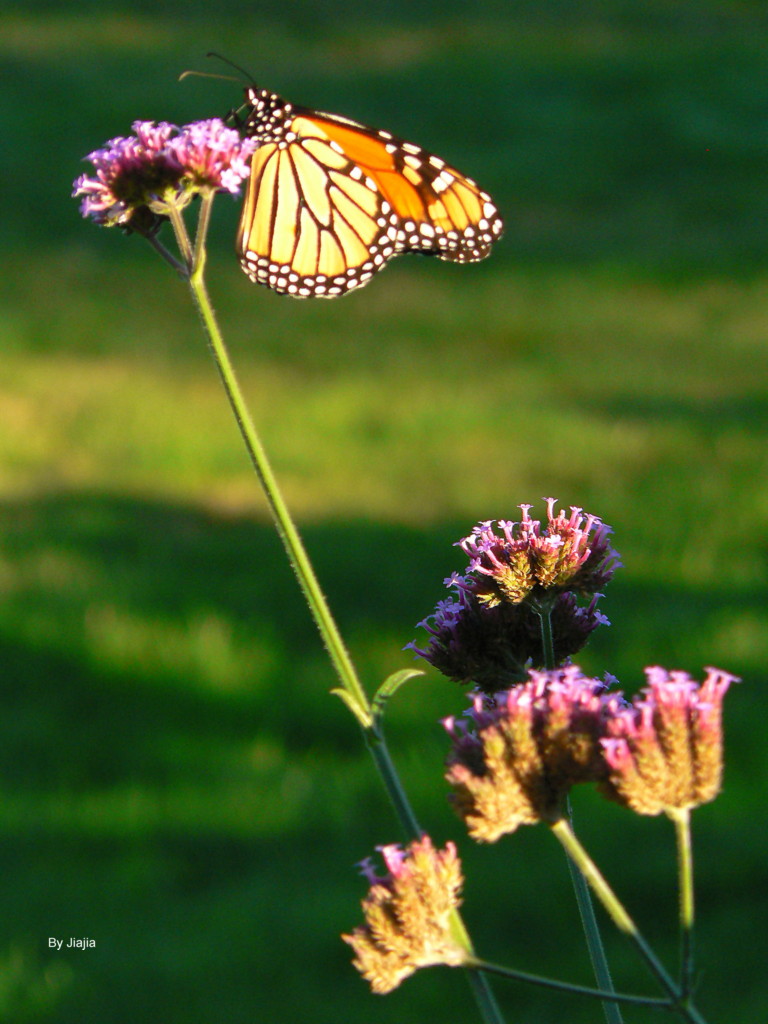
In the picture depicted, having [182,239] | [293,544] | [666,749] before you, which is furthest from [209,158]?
[666,749]

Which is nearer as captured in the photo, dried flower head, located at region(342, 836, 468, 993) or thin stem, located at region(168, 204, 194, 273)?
dried flower head, located at region(342, 836, 468, 993)

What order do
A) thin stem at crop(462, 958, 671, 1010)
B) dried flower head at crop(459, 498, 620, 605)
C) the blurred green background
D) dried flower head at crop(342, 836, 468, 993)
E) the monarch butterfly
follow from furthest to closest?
the blurred green background < the monarch butterfly < dried flower head at crop(459, 498, 620, 605) < dried flower head at crop(342, 836, 468, 993) < thin stem at crop(462, 958, 671, 1010)

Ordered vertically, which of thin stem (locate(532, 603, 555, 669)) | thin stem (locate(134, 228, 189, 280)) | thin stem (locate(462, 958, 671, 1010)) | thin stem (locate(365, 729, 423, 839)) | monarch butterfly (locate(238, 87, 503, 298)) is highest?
monarch butterfly (locate(238, 87, 503, 298))

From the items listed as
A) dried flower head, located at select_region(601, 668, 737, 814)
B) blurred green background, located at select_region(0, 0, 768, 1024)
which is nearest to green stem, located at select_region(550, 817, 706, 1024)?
dried flower head, located at select_region(601, 668, 737, 814)

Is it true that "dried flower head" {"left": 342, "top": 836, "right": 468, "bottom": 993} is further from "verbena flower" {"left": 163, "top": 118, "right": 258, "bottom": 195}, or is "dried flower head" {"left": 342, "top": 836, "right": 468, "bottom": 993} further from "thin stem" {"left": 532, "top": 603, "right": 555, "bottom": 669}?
"verbena flower" {"left": 163, "top": 118, "right": 258, "bottom": 195}

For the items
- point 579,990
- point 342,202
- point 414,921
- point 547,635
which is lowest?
point 579,990

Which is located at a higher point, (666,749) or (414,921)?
(666,749)

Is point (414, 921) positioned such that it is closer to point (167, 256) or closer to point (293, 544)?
point (293, 544)

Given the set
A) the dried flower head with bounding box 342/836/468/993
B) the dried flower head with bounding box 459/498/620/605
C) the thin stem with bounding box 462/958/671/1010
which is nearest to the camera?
the thin stem with bounding box 462/958/671/1010
